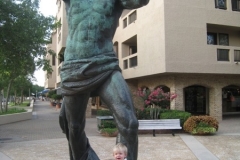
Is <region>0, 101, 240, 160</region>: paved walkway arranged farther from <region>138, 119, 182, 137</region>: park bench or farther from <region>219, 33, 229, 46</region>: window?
<region>219, 33, 229, 46</region>: window

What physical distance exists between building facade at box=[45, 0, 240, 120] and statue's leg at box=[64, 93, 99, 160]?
14.0 m

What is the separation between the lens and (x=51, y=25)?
19.0 meters

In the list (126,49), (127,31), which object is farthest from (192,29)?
(126,49)

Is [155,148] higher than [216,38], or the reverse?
[216,38]

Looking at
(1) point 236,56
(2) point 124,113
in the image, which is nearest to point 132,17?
(1) point 236,56

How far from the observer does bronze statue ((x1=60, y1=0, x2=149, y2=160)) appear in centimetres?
288

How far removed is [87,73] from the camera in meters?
2.96

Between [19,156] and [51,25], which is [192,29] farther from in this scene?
[19,156]

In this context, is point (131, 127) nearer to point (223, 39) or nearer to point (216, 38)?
point (216, 38)

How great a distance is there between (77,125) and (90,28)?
106 centimetres

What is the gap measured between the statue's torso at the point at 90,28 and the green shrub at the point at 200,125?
10.1m

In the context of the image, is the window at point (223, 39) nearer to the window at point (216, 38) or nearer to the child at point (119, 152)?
the window at point (216, 38)

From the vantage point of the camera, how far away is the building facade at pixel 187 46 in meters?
17.3

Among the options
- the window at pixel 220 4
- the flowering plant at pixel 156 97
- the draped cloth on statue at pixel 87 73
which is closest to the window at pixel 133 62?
the flowering plant at pixel 156 97
